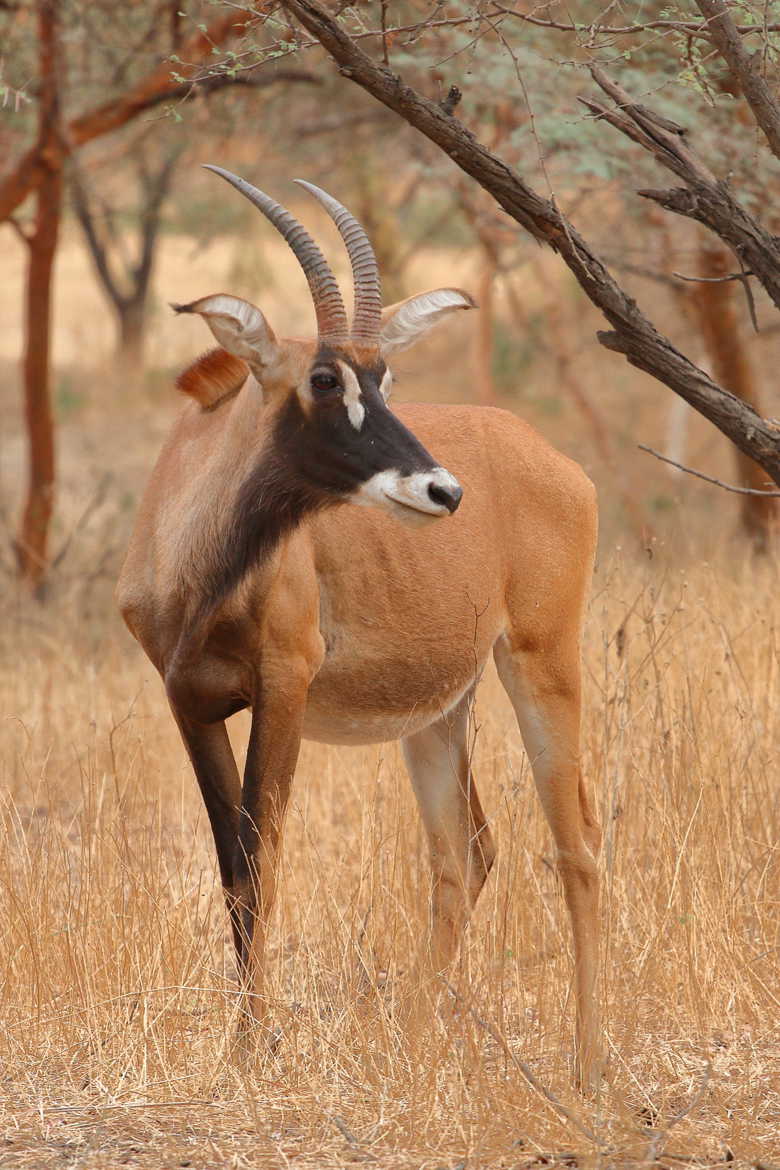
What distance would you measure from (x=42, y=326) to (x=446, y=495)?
7.10 m

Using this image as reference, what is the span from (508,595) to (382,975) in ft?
4.03

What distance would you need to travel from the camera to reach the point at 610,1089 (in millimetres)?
3531

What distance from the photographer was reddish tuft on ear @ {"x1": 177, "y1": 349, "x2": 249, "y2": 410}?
4461 millimetres

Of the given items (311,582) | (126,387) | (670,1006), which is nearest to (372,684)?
(311,582)

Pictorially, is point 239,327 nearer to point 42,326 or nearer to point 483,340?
point 42,326

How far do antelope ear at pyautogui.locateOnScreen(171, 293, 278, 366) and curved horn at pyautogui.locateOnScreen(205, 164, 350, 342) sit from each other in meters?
0.15

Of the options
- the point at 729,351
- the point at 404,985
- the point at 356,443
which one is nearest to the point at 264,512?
the point at 356,443

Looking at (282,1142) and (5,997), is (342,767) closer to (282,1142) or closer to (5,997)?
(5,997)

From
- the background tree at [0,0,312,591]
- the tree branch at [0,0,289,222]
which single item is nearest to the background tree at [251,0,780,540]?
the background tree at [0,0,312,591]

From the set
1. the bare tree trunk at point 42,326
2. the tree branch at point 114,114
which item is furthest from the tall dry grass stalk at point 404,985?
the tree branch at point 114,114

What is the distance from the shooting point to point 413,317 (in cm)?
427

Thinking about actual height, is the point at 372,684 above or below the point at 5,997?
above

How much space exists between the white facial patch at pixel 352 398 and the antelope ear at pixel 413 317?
0.28 metres

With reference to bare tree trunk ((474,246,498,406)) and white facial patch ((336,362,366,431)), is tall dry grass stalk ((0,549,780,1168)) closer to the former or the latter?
white facial patch ((336,362,366,431))
